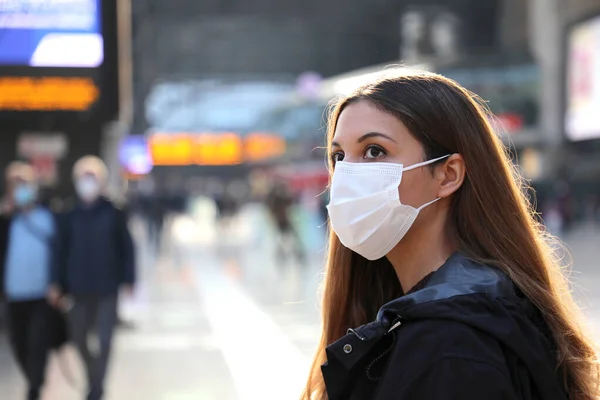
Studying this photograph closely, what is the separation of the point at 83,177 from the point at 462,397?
5617 millimetres

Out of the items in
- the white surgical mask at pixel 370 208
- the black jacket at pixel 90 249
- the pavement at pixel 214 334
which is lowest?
the pavement at pixel 214 334

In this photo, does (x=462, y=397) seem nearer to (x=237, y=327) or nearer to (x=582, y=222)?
(x=237, y=327)

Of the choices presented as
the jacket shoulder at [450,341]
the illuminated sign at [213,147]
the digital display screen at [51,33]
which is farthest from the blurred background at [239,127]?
the jacket shoulder at [450,341]

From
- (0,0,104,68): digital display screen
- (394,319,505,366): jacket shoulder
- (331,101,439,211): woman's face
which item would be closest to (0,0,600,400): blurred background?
(0,0,104,68): digital display screen

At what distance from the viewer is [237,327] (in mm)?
10602

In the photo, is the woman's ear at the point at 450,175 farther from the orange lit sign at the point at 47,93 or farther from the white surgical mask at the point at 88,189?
the orange lit sign at the point at 47,93

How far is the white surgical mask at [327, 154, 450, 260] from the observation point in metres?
1.80

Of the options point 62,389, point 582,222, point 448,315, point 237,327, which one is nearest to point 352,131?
point 448,315

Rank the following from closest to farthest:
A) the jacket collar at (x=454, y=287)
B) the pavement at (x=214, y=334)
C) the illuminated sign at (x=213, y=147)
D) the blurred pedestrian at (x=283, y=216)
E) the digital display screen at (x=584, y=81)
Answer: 1. the jacket collar at (x=454, y=287)
2. the pavement at (x=214, y=334)
3. the blurred pedestrian at (x=283, y=216)
4. the digital display screen at (x=584, y=81)
5. the illuminated sign at (x=213, y=147)

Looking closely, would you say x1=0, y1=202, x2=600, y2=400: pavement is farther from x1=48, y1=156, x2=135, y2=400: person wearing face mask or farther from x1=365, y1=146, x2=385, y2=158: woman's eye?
x1=365, y1=146, x2=385, y2=158: woman's eye

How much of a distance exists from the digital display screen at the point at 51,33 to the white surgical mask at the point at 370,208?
338 inches

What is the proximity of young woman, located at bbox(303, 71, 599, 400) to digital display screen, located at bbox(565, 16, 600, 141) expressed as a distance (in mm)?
19712

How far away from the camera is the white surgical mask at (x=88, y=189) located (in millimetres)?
6637

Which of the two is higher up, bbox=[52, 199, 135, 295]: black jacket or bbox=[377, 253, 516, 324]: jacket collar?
bbox=[377, 253, 516, 324]: jacket collar
